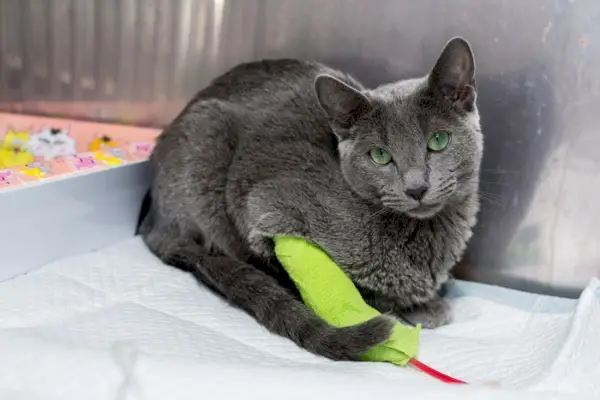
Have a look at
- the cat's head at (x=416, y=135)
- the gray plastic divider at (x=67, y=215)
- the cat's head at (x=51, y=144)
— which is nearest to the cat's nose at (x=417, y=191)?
the cat's head at (x=416, y=135)

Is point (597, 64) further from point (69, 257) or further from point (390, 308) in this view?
point (69, 257)

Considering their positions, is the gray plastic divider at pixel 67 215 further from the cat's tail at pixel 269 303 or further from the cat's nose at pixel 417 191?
the cat's nose at pixel 417 191

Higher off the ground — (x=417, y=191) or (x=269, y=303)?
(x=417, y=191)

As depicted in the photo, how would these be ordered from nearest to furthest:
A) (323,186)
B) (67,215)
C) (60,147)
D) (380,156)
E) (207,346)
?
1. (207,346)
2. (380,156)
3. (323,186)
4. (67,215)
5. (60,147)

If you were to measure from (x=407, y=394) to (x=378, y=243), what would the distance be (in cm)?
46

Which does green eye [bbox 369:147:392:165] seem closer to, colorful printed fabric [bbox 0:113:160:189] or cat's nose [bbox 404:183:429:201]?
cat's nose [bbox 404:183:429:201]

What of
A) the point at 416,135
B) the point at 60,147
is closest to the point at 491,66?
the point at 416,135

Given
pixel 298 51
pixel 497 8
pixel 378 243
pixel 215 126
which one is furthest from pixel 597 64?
pixel 215 126

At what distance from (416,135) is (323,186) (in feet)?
0.81

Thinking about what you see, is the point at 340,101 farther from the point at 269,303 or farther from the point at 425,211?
the point at 269,303

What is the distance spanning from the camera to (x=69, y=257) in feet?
5.33

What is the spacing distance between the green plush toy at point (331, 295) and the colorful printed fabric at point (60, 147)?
58 cm

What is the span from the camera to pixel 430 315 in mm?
1461

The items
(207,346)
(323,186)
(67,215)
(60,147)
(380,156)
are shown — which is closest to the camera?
(207,346)
